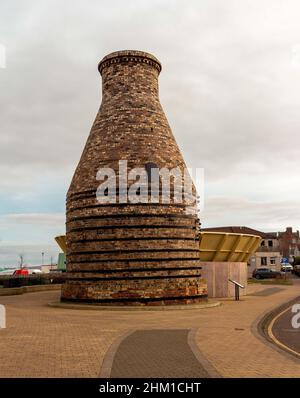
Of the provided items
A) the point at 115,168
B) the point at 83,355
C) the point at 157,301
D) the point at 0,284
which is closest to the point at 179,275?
the point at 157,301

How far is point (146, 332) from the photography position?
13273 millimetres

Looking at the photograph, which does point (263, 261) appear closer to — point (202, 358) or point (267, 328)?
point (267, 328)

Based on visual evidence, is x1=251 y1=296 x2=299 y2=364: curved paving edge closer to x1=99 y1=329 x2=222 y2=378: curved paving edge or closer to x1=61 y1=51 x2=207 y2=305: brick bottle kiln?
x1=99 y1=329 x2=222 y2=378: curved paving edge

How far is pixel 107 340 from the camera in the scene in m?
11.8

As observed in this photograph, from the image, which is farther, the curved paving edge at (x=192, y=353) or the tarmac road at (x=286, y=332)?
the tarmac road at (x=286, y=332)

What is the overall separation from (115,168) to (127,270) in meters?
4.81

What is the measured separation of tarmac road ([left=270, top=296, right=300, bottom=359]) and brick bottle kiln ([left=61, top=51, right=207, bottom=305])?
424 cm

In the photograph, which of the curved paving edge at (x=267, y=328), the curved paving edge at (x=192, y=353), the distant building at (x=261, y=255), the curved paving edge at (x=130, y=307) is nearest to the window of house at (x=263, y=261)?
the distant building at (x=261, y=255)

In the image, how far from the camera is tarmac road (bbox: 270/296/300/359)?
475 inches

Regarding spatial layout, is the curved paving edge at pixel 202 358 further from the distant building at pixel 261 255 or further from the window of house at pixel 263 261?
the window of house at pixel 263 261

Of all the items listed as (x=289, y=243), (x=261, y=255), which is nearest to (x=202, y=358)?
(x=261, y=255)

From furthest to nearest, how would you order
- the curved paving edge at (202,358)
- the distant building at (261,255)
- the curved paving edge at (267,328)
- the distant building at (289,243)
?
→ the distant building at (289,243)
the distant building at (261,255)
the curved paving edge at (267,328)
the curved paving edge at (202,358)

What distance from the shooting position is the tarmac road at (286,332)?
12.1m

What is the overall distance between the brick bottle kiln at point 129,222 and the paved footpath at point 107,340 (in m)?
1.82
